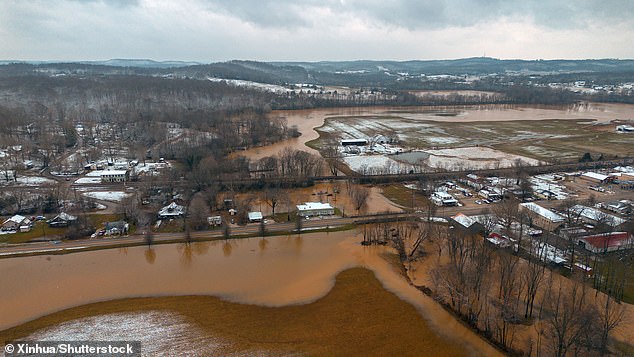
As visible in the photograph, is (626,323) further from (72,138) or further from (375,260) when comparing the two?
(72,138)

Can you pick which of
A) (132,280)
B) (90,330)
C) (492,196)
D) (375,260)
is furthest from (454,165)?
(90,330)

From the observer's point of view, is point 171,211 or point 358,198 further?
point 358,198

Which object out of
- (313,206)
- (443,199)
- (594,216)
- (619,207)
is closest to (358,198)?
(313,206)

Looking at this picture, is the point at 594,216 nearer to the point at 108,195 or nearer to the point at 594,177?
the point at 594,177

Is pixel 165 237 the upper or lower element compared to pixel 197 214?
lower

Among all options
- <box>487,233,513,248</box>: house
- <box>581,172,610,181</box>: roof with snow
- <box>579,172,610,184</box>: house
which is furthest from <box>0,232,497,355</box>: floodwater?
<box>581,172,610,181</box>: roof with snow

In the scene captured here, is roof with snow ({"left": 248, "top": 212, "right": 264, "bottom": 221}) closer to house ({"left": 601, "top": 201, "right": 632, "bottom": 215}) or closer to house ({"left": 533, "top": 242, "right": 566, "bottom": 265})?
house ({"left": 533, "top": 242, "right": 566, "bottom": 265})
